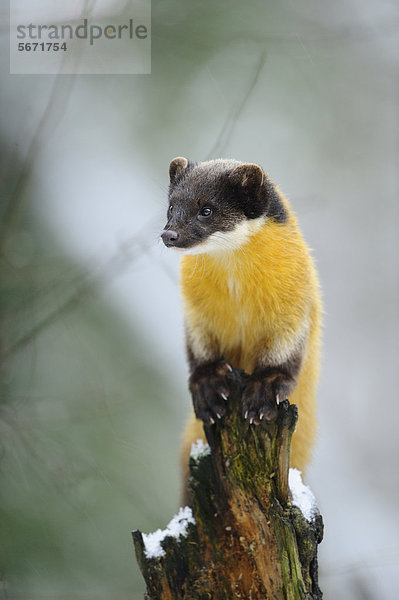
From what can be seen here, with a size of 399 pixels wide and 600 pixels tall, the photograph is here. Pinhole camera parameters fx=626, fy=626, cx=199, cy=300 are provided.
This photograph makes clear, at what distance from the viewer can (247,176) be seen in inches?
88.5

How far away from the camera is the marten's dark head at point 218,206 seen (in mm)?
2174

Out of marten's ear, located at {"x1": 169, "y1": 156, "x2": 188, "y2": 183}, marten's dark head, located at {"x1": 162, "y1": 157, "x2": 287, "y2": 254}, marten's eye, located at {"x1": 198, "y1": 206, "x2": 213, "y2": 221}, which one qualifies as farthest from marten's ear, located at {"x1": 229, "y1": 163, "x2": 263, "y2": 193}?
marten's ear, located at {"x1": 169, "y1": 156, "x2": 188, "y2": 183}

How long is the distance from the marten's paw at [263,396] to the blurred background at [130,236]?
1011 mm

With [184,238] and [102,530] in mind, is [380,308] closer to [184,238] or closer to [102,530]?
[102,530]

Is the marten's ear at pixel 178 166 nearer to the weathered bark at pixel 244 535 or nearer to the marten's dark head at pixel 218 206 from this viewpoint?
the marten's dark head at pixel 218 206

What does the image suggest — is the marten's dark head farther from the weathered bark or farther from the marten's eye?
the weathered bark

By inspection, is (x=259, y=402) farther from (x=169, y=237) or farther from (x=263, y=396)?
(x=169, y=237)

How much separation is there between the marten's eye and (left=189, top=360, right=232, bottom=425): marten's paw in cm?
63

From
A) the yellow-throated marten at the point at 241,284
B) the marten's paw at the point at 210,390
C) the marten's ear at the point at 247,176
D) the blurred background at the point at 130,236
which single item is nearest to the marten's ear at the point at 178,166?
the yellow-throated marten at the point at 241,284

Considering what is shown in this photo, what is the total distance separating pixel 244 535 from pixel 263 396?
479mm

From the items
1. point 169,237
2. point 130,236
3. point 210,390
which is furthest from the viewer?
point 130,236

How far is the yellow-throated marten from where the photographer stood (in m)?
2.24

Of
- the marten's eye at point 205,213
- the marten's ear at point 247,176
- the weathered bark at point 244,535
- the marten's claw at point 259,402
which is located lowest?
the weathered bark at point 244,535

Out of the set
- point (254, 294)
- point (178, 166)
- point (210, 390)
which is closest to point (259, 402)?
point (210, 390)
